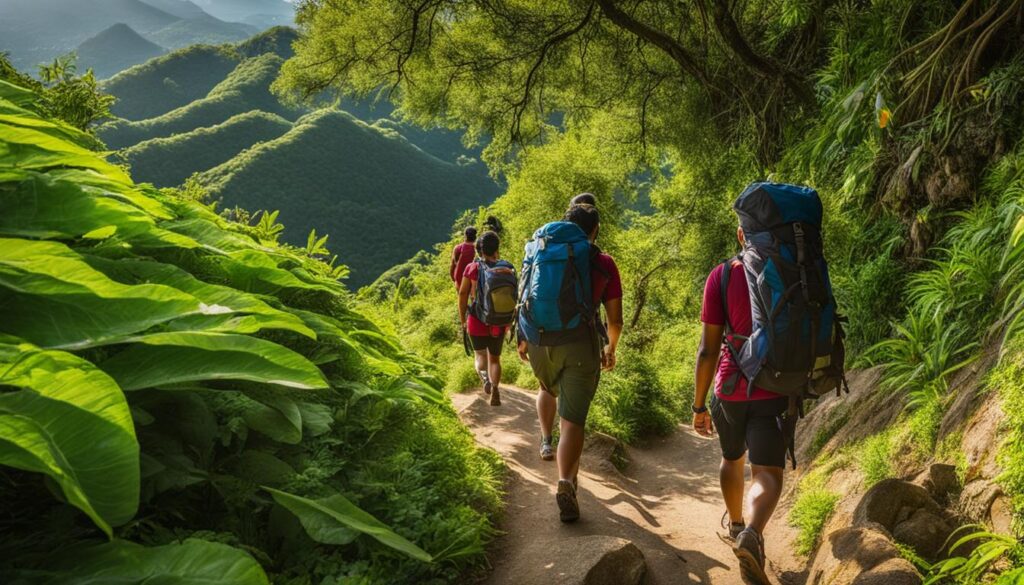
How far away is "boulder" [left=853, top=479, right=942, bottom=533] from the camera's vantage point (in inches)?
99.0

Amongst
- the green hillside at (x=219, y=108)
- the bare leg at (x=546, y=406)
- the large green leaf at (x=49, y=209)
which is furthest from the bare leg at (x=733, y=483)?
the green hillside at (x=219, y=108)

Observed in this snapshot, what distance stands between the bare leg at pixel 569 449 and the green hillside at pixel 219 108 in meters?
63.9

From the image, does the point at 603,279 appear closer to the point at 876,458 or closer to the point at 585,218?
Result: the point at 585,218

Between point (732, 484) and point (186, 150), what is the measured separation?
6344cm

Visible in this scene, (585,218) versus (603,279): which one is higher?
(585,218)

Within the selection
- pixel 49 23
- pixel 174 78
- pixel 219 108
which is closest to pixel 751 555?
pixel 219 108

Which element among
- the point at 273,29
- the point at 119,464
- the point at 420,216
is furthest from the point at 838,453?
the point at 273,29

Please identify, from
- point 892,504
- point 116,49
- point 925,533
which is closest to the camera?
point 925,533

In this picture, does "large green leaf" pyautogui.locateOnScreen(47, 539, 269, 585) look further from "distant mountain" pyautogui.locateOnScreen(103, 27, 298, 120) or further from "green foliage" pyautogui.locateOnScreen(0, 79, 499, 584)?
"distant mountain" pyautogui.locateOnScreen(103, 27, 298, 120)

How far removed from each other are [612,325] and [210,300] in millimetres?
2461

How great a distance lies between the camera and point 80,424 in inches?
47.9

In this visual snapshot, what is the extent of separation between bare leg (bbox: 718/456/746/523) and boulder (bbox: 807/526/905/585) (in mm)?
541

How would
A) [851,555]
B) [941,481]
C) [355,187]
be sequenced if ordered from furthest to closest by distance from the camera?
[355,187]
[941,481]
[851,555]

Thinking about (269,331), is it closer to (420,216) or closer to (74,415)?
(74,415)
